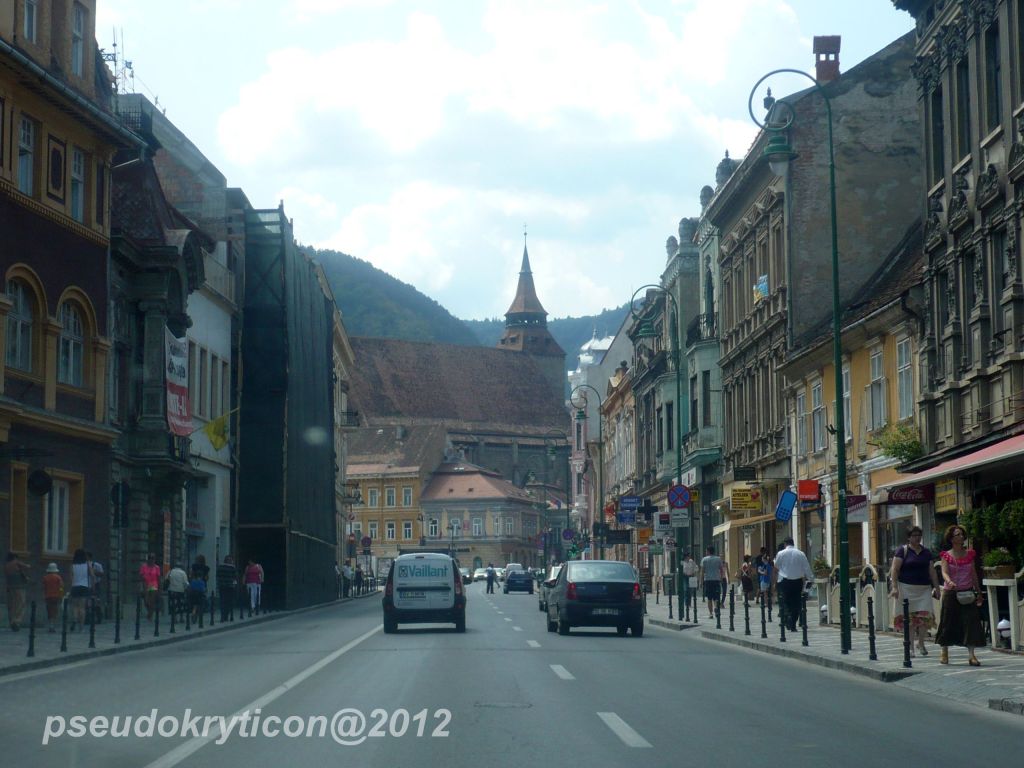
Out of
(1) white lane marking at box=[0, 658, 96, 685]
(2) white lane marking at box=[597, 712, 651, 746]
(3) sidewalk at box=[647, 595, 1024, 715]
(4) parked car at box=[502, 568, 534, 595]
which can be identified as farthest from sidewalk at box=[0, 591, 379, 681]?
(4) parked car at box=[502, 568, 534, 595]

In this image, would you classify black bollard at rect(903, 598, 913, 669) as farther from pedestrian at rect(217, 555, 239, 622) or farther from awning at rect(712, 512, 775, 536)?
awning at rect(712, 512, 775, 536)

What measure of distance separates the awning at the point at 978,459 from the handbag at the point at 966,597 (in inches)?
76.4

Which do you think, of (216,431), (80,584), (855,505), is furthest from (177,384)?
(855,505)

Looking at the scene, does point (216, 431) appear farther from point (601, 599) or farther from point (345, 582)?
point (345, 582)

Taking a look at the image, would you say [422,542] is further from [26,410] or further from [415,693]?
[415,693]

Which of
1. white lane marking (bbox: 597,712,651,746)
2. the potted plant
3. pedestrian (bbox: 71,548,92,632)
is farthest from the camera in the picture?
pedestrian (bbox: 71,548,92,632)

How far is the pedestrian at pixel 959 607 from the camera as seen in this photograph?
1991cm

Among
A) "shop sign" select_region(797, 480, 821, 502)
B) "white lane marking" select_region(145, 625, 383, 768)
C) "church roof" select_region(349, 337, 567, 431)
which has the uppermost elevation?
"church roof" select_region(349, 337, 567, 431)

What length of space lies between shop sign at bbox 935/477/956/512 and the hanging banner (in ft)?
72.2

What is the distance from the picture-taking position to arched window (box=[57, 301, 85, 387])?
35.5m

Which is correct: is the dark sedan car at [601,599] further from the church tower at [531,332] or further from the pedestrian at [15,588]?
the church tower at [531,332]

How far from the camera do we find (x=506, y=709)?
46.9 ft

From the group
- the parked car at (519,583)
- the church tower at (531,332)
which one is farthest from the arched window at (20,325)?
the church tower at (531,332)

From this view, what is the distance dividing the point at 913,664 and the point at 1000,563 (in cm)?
319
